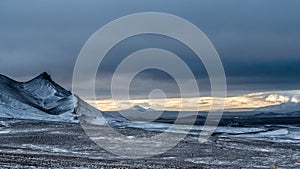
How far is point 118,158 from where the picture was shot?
50.0 metres

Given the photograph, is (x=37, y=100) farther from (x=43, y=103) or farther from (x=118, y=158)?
(x=118, y=158)

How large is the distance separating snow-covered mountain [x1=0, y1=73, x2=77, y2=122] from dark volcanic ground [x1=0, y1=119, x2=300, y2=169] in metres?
48.6

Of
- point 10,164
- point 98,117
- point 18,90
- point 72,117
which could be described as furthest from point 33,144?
point 18,90

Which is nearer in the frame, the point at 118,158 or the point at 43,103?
the point at 118,158

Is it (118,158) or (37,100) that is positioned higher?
(37,100)

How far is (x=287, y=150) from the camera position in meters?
66.8

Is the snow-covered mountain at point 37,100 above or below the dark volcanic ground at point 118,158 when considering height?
above

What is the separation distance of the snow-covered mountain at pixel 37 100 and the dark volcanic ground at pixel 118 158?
159ft

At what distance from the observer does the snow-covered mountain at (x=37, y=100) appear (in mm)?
134625

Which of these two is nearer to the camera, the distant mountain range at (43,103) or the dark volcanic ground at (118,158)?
the dark volcanic ground at (118,158)

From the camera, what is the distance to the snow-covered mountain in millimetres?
134625

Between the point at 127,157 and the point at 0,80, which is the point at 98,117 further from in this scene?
the point at 127,157

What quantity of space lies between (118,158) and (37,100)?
116 m

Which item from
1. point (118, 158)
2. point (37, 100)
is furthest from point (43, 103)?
point (118, 158)
